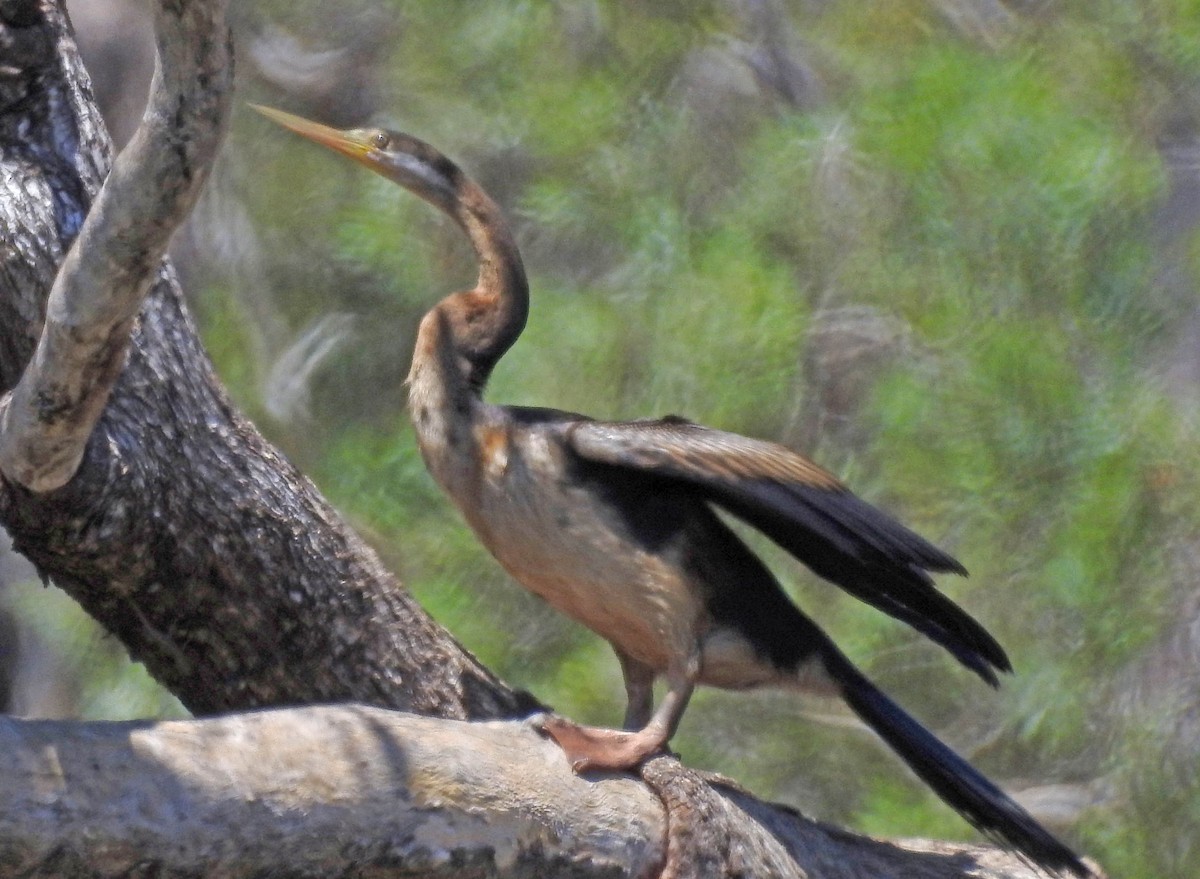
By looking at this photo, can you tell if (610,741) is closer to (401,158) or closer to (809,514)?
(809,514)

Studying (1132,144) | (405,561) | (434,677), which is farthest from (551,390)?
(434,677)

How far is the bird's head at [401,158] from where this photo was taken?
3145 millimetres

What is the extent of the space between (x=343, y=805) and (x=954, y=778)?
1.26 meters

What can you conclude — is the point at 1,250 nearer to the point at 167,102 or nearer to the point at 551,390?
the point at 167,102

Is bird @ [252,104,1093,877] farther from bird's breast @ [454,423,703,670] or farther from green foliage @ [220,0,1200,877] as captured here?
green foliage @ [220,0,1200,877]

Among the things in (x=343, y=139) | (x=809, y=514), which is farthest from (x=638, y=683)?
(x=343, y=139)

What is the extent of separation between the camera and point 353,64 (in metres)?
5.86

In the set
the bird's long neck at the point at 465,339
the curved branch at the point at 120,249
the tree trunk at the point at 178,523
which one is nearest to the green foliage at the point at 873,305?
the bird's long neck at the point at 465,339

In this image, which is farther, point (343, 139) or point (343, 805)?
point (343, 139)

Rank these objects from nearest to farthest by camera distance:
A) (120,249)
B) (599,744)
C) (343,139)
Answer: (120,249), (599,744), (343,139)

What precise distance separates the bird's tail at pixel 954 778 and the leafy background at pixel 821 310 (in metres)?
2.08

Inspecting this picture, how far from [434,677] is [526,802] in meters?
0.58

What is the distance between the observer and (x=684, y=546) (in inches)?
108

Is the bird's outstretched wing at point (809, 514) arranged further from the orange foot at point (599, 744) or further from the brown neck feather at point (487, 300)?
the orange foot at point (599, 744)
